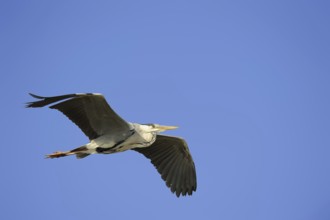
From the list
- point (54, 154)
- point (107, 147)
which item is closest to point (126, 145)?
point (107, 147)

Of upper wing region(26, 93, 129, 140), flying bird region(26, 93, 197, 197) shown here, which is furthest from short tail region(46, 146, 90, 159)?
upper wing region(26, 93, 129, 140)

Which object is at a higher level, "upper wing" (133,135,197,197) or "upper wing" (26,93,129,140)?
"upper wing" (26,93,129,140)

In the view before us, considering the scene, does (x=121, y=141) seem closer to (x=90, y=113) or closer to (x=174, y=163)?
(x=90, y=113)

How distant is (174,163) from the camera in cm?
1209

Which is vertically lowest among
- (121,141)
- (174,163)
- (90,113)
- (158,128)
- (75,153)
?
(174,163)

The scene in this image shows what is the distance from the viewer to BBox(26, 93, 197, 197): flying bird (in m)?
9.71

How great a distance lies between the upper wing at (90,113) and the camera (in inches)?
373

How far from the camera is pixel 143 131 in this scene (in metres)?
10.8

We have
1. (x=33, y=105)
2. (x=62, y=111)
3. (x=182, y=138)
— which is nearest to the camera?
(x=33, y=105)

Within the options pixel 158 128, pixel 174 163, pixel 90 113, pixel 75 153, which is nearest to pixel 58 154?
pixel 75 153

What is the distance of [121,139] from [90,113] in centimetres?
85

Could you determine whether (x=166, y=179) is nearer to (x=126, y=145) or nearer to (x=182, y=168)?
(x=182, y=168)

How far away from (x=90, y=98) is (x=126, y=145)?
1477 mm

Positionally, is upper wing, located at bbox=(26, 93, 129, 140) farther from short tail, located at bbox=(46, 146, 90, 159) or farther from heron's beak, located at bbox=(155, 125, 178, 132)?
heron's beak, located at bbox=(155, 125, 178, 132)
